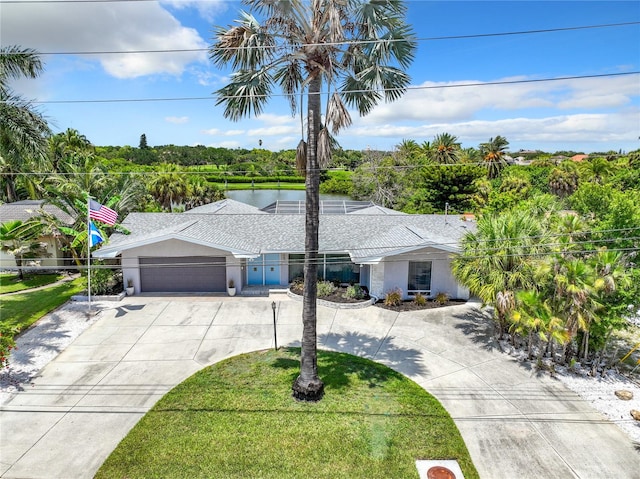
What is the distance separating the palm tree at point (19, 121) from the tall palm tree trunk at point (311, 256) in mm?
11608

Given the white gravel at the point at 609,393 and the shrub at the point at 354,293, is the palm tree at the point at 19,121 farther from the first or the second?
the white gravel at the point at 609,393

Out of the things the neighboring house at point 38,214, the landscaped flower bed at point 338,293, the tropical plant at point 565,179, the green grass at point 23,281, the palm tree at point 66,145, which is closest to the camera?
the landscaped flower bed at point 338,293

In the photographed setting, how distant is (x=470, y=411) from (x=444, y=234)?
13.1 meters

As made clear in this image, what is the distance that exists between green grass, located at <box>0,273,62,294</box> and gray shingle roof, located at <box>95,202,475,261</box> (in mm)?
4418

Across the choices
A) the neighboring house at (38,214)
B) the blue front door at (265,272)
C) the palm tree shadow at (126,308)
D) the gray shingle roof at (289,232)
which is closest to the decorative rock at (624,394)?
the gray shingle roof at (289,232)

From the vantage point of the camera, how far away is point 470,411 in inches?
448

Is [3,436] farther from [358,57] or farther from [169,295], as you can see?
[358,57]

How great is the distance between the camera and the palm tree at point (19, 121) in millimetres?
15789


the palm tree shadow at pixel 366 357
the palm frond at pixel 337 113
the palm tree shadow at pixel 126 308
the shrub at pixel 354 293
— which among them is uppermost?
the palm frond at pixel 337 113

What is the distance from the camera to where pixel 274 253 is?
2136cm

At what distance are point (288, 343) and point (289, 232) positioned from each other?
878cm

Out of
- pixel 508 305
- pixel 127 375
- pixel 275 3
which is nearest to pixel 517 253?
pixel 508 305

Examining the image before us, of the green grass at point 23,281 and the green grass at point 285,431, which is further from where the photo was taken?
the green grass at point 23,281

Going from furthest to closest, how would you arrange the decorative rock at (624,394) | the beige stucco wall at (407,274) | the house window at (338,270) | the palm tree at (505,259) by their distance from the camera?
the house window at (338,270)
the beige stucco wall at (407,274)
the palm tree at (505,259)
the decorative rock at (624,394)
